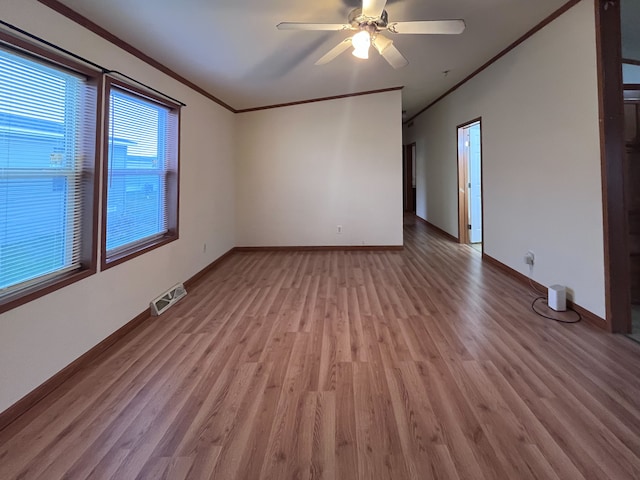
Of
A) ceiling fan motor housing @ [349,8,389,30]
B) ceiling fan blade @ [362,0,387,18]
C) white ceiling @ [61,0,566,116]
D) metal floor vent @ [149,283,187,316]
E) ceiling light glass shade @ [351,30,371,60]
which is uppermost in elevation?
white ceiling @ [61,0,566,116]

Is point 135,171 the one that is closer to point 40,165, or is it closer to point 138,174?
point 138,174

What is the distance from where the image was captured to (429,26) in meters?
2.38

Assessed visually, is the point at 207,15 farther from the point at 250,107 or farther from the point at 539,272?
the point at 539,272

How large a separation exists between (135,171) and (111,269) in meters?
0.98

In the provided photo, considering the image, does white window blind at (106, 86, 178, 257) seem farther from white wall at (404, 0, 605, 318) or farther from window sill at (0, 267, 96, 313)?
white wall at (404, 0, 605, 318)

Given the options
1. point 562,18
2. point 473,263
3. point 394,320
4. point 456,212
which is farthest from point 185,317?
point 456,212

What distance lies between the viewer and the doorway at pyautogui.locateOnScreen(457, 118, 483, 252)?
19.1 ft

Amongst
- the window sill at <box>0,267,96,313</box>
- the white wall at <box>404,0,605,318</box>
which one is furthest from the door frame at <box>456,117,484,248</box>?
the window sill at <box>0,267,96,313</box>

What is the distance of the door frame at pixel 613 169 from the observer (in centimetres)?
251

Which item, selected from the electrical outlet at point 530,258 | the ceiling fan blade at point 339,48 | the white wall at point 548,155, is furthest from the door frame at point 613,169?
the ceiling fan blade at point 339,48

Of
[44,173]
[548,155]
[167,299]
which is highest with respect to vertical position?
[548,155]

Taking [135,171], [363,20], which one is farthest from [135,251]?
[363,20]

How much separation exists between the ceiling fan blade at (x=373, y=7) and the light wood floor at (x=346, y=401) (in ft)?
7.49

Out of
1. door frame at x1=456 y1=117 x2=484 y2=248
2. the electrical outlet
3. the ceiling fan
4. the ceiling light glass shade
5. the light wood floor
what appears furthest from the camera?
door frame at x1=456 y1=117 x2=484 y2=248
